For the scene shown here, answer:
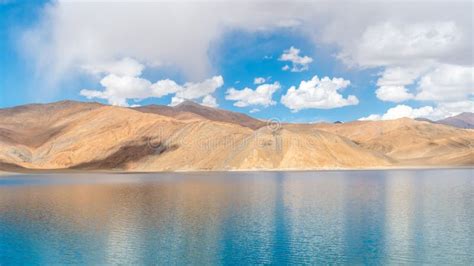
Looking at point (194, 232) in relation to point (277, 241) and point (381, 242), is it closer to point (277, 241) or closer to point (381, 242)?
point (277, 241)

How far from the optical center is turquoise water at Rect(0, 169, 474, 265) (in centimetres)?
3622

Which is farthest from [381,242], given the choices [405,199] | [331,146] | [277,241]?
[331,146]

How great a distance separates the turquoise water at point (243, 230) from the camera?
36.2 metres

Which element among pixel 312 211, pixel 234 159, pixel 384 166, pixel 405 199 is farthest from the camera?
pixel 384 166

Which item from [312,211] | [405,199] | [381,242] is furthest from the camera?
[405,199]

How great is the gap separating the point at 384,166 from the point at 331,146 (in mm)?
25117

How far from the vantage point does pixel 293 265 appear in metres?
33.8

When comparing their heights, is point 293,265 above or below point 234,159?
below

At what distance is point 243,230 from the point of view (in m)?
45.8

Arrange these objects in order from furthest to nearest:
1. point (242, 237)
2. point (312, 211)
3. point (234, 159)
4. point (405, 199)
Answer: point (234, 159) → point (405, 199) → point (312, 211) → point (242, 237)

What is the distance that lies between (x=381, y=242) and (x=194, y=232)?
17.1 meters

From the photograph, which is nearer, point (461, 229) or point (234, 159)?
point (461, 229)

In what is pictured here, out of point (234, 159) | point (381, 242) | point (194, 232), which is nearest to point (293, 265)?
point (381, 242)

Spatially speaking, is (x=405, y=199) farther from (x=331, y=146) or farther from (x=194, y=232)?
(x=331, y=146)
